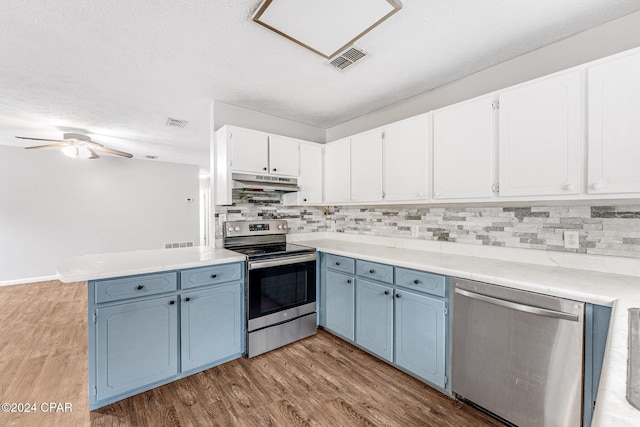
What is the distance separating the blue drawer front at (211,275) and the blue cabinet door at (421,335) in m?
1.37

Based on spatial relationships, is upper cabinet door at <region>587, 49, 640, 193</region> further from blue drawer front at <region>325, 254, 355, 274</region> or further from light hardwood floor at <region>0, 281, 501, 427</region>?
blue drawer front at <region>325, 254, 355, 274</region>

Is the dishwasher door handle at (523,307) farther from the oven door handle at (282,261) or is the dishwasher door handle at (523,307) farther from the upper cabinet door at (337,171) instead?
the upper cabinet door at (337,171)

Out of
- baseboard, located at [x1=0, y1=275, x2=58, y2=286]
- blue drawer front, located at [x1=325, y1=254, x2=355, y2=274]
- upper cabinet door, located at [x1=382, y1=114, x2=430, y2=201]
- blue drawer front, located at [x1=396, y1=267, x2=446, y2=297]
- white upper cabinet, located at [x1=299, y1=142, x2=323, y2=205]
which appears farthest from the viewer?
baseboard, located at [x1=0, y1=275, x2=58, y2=286]

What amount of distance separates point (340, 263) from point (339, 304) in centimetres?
41

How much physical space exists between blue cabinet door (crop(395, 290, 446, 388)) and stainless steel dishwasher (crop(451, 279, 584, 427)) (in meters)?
0.10

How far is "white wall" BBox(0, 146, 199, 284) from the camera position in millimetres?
4723

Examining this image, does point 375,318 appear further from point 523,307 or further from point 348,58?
point 348,58

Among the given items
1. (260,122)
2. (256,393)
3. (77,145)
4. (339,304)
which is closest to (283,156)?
(260,122)

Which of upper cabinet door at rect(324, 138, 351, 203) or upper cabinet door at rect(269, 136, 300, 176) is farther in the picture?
upper cabinet door at rect(324, 138, 351, 203)

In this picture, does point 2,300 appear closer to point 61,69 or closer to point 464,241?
point 61,69

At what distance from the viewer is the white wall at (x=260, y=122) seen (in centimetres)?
286

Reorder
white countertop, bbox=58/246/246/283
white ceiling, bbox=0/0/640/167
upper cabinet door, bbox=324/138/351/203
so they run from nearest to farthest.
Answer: white ceiling, bbox=0/0/640/167
white countertop, bbox=58/246/246/283
upper cabinet door, bbox=324/138/351/203

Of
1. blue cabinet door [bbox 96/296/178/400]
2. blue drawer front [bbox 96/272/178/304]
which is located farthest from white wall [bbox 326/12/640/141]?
blue cabinet door [bbox 96/296/178/400]

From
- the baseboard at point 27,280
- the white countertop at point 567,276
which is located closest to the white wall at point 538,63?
the white countertop at point 567,276
